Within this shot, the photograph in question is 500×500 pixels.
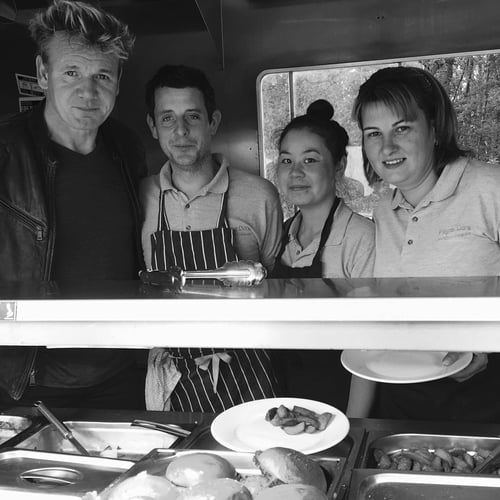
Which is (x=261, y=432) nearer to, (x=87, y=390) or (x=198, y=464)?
(x=198, y=464)

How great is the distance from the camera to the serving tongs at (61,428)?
162cm

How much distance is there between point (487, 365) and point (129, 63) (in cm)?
259

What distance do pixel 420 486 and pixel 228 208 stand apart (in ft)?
5.11

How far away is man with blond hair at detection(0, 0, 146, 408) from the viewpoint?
219 centimetres

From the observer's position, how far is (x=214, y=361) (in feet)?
7.79

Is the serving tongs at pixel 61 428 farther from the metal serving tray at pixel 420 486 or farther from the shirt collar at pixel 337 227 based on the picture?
the shirt collar at pixel 337 227

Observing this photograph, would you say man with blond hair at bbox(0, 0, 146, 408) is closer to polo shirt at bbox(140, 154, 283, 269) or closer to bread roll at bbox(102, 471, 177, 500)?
polo shirt at bbox(140, 154, 283, 269)

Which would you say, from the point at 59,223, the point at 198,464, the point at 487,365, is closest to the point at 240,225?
the point at 59,223

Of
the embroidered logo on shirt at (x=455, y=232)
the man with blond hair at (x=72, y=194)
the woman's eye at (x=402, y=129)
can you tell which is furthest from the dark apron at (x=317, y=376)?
the woman's eye at (x=402, y=129)

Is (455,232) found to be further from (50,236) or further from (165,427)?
(50,236)

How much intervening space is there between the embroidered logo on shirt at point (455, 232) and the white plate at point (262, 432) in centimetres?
90

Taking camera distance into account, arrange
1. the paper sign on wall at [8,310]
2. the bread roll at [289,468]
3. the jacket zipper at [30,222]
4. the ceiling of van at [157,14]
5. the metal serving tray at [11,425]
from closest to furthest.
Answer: the bread roll at [289,468]
the paper sign on wall at [8,310]
the metal serving tray at [11,425]
the jacket zipper at [30,222]
the ceiling of van at [157,14]

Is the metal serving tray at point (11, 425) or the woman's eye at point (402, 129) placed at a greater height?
the woman's eye at point (402, 129)

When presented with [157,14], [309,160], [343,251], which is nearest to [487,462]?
[343,251]
